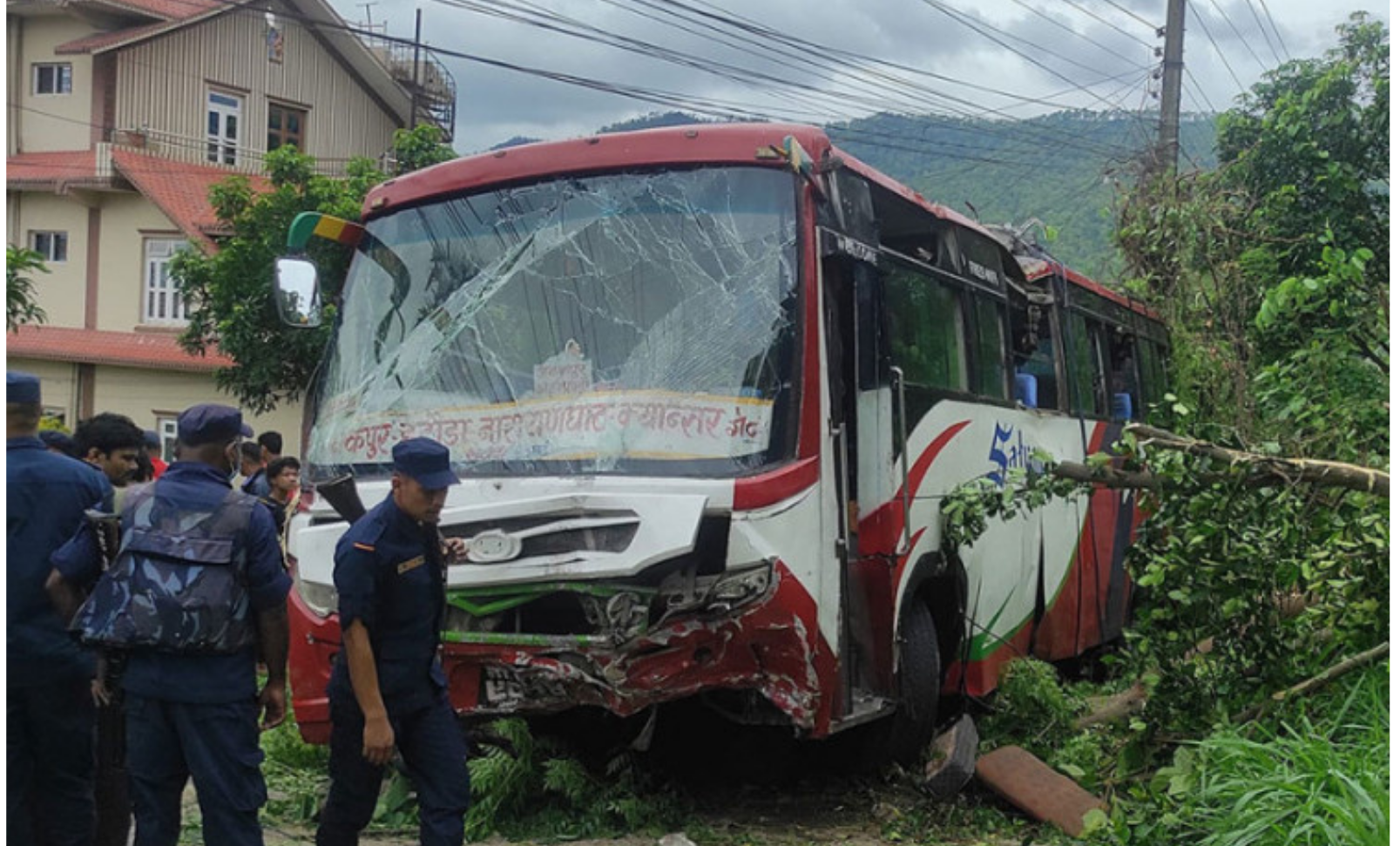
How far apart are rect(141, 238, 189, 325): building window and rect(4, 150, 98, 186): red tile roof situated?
65.1 inches

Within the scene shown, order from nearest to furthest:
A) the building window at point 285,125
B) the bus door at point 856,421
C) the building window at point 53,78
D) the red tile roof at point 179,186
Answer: the bus door at point 856,421 < the red tile roof at point 179,186 < the building window at point 53,78 < the building window at point 285,125

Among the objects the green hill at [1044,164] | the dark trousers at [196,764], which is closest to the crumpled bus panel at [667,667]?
the dark trousers at [196,764]

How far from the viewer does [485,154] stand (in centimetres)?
682

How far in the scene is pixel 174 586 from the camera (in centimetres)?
473

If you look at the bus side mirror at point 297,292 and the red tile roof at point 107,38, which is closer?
the bus side mirror at point 297,292

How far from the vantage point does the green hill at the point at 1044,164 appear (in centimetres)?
1664

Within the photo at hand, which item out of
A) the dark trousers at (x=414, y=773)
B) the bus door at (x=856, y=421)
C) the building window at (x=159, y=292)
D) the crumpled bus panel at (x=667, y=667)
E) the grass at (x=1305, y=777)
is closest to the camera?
the grass at (x=1305, y=777)

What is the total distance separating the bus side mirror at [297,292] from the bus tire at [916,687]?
3124mm

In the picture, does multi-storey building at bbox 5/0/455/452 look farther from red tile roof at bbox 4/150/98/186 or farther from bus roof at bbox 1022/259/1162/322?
bus roof at bbox 1022/259/1162/322

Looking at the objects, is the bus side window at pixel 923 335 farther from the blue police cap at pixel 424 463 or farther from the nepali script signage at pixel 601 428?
the blue police cap at pixel 424 463

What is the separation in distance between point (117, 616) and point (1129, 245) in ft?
41.9

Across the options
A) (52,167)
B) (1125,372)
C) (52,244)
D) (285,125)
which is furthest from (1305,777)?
(285,125)

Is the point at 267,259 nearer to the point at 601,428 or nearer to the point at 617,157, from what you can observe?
the point at 617,157

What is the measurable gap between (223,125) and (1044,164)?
38.1m
